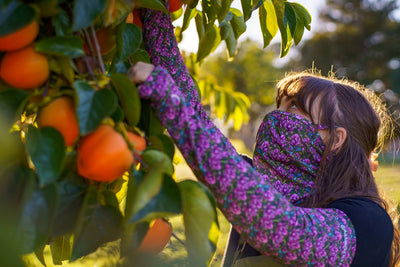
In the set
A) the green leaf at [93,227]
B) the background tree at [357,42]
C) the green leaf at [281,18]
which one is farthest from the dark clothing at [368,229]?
the background tree at [357,42]

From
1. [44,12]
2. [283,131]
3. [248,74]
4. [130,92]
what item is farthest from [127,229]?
[248,74]

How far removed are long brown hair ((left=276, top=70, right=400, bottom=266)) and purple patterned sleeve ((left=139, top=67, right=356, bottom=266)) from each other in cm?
19

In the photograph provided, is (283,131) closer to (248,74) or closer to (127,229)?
(127,229)

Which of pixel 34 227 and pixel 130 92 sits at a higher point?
pixel 130 92

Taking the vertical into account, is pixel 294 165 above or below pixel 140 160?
below

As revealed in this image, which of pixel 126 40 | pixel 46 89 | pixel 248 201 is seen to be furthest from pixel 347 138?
pixel 46 89

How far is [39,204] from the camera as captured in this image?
56 centimetres

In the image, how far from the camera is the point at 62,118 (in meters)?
0.56

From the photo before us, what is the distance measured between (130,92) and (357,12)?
22.5m

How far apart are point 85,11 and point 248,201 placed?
475mm

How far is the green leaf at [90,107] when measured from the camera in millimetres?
538

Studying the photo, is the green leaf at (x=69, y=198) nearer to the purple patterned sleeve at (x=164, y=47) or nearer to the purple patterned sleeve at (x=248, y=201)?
the purple patterned sleeve at (x=248, y=201)

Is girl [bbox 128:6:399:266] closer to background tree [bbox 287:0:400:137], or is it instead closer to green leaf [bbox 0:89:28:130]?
green leaf [bbox 0:89:28:130]

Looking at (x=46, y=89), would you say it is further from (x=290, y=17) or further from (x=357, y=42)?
(x=357, y=42)
